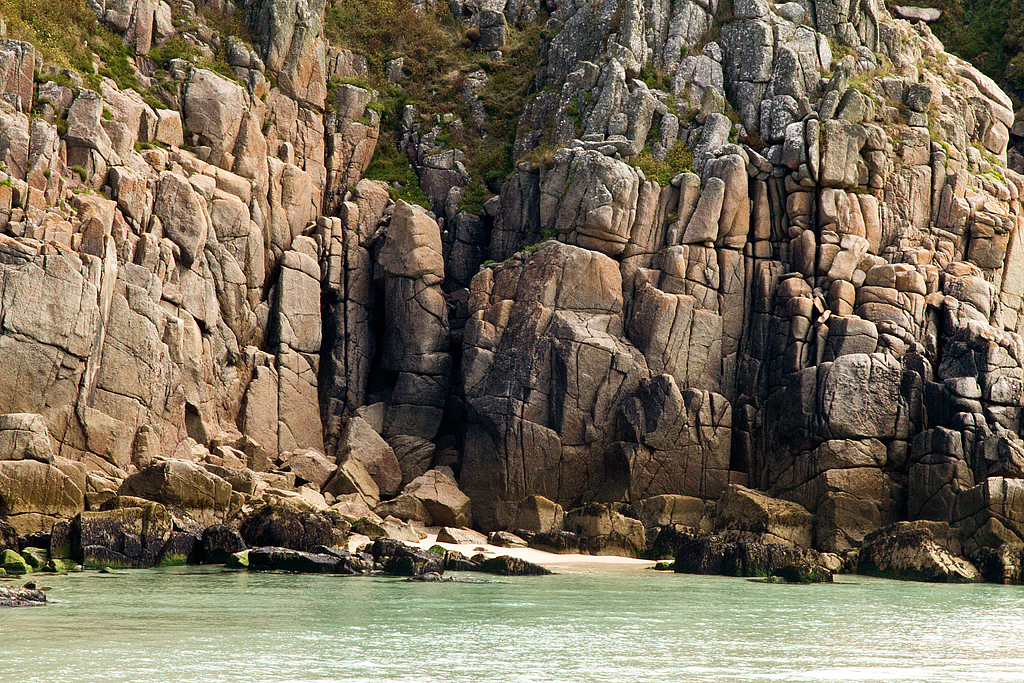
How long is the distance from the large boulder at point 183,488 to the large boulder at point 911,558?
2149 cm

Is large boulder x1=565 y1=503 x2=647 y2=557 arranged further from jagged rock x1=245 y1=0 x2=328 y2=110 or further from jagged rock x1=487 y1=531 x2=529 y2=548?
jagged rock x1=245 y1=0 x2=328 y2=110

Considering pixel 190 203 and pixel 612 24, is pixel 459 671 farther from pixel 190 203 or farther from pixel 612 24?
pixel 612 24

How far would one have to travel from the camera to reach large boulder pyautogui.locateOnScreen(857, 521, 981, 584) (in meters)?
33.7

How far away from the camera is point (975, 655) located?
19.7m

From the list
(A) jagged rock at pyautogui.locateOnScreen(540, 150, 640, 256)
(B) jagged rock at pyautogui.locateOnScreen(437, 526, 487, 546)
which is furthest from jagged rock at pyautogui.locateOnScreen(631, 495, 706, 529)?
(A) jagged rock at pyautogui.locateOnScreen(540, 150, 640, 256)

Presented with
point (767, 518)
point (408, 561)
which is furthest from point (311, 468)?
point (767, 518)

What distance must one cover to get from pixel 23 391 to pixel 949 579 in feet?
101

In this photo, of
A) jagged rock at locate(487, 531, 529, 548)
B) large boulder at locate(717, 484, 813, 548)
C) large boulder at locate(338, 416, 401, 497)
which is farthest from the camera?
large boulder at locate(338, 416, 401, 497)

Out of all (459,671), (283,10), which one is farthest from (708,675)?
(283,10)

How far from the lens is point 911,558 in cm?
3419

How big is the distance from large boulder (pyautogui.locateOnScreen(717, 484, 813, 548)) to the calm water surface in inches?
252

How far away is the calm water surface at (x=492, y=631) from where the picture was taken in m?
17.2

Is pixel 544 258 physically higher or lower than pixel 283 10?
lower

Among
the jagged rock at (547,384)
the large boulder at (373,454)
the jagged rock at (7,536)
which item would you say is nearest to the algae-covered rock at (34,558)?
the jagged rock at (7,536)
